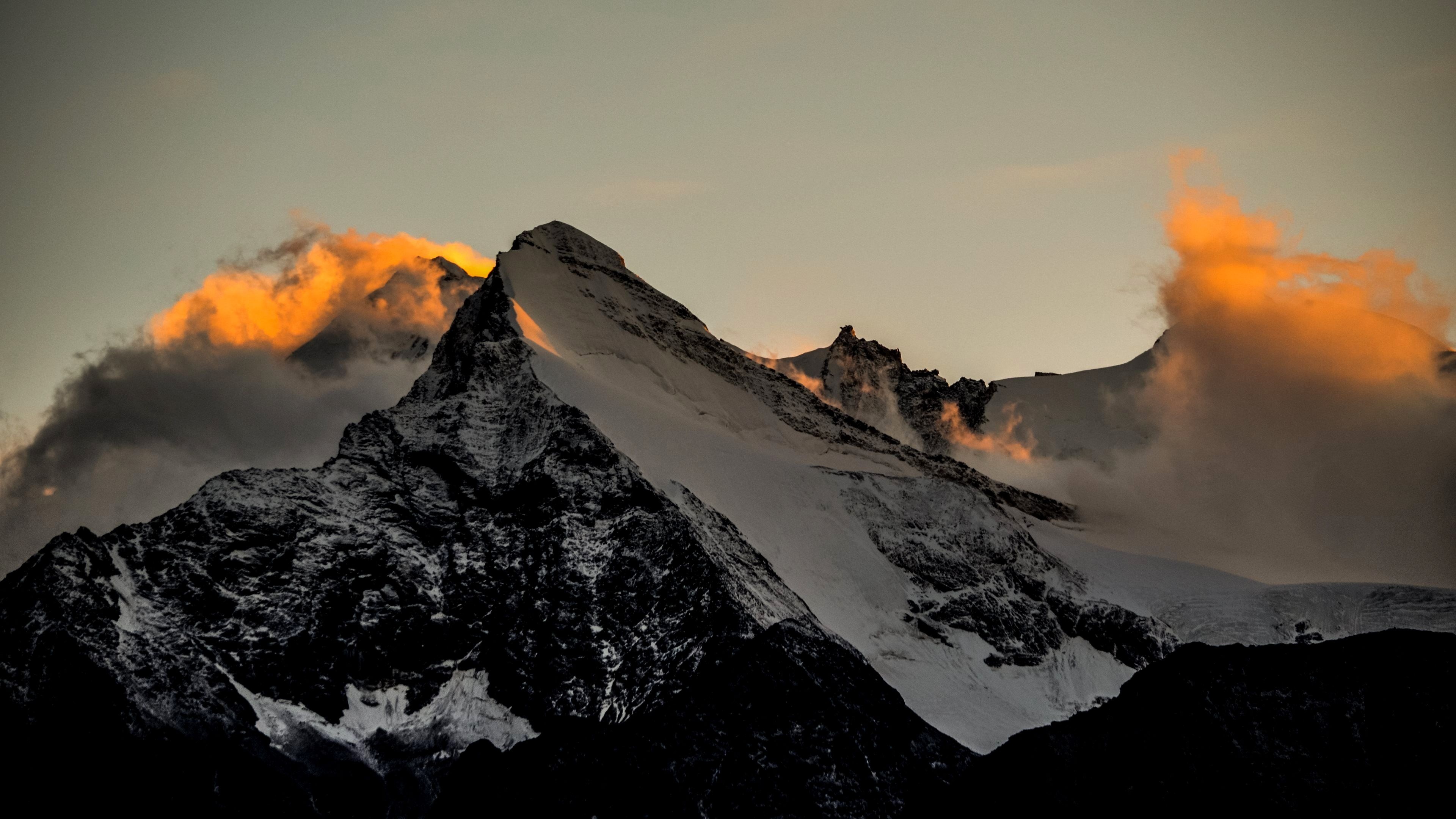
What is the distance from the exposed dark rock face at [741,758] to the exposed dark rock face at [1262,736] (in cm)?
2495

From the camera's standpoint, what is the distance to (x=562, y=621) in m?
128

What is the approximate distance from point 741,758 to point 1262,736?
155 ft

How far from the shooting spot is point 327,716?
116 meters

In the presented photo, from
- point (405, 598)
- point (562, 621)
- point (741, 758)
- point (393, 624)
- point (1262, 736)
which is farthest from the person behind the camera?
point (405, 598)

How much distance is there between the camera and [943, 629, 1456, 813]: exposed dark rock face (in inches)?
2670

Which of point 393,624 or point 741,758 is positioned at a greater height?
point 393,624

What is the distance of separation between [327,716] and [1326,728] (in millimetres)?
82364

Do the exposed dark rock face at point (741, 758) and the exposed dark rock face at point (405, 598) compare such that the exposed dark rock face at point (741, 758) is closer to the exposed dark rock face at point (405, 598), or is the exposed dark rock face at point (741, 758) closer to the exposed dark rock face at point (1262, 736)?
the exposed dark rock face at point (405, 598)

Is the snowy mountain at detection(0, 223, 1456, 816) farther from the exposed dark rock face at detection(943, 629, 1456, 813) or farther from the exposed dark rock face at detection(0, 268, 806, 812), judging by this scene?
the exposed dark rock face at detection(943, 629, 1456, 813)

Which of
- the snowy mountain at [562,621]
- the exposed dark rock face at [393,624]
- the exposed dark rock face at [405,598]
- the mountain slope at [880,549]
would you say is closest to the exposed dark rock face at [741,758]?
the snowy mountain at [562,621]

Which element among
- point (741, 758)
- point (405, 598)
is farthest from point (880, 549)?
point (741, 758)

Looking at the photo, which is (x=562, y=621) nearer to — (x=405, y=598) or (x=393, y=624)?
(x=405, y=598)

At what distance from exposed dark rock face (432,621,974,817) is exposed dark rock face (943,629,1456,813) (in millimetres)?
24953

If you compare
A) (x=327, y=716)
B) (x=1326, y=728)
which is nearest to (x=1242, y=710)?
(x=1326, y=728)
